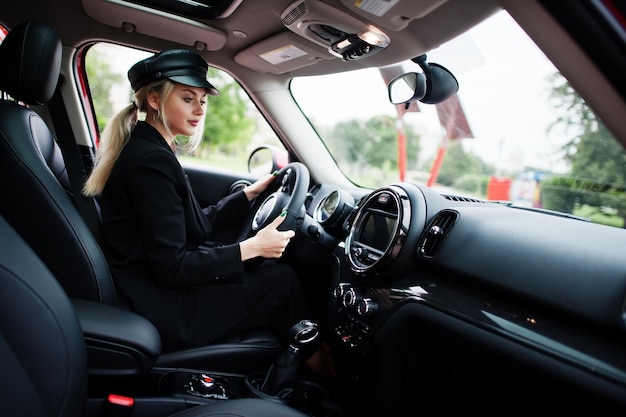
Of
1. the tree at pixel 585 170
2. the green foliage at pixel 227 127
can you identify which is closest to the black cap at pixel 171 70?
the tree at pixel 585 170

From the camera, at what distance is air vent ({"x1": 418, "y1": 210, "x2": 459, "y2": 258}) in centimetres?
158

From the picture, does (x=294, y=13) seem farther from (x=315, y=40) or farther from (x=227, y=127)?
(x=227, y=127)

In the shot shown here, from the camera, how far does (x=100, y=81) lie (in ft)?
10.5

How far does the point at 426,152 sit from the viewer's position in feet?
11.8

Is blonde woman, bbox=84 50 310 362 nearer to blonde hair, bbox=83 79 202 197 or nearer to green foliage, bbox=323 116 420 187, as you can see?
blonde hair, bbox=83 79 202 197


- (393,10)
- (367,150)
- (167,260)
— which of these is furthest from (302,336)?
(367,150)

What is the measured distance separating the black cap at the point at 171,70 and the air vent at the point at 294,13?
466 millimetres

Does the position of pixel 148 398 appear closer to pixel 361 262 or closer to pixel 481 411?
pixel 361 262

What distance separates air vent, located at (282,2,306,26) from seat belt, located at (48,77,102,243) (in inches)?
39.9

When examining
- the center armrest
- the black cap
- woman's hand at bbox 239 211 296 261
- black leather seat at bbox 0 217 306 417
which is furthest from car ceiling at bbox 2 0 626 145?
the center armrest

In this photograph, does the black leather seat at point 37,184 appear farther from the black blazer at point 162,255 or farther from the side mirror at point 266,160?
the side mirror at point 266,160

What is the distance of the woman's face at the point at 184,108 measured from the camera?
1.92m

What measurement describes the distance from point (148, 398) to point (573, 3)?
165cm

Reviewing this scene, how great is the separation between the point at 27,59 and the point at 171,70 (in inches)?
20.8
